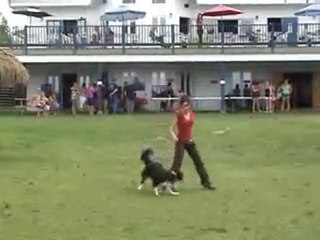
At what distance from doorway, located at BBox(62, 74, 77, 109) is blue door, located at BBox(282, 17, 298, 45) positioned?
11616 millimetres

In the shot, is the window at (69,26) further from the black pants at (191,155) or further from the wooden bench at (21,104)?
the black pants at (191,155)

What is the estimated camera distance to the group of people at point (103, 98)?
4847 cm

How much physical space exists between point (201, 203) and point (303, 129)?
17.8 meters

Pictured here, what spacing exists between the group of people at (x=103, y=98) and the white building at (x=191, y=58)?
1328 mm

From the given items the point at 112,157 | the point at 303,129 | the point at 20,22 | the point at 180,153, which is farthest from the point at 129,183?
the point at 20,22

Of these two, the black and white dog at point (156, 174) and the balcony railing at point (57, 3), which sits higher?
the balcony railing at point (57, 3)

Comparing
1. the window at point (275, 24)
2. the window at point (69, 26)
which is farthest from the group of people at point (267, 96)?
the window at point (69, 26)

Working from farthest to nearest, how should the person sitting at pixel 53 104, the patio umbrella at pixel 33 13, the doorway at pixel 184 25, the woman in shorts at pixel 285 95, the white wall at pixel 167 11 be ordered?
1. the white wall at pixel 167 11
2. the patio umbrella at pixel 33 13
3. the doorway at pixel 184 25
4. the woman in shorts at pixel 285 95
5. the person sitting at pixel 53 104

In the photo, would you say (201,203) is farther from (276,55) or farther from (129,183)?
(276,55)

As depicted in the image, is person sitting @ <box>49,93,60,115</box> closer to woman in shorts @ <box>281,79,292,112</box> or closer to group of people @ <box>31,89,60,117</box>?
group of people @ <box>31,89,60,117</box>

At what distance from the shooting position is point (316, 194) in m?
16.3

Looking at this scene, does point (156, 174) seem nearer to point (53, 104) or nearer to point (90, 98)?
point (90, 98)

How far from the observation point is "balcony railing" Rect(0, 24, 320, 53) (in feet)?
161

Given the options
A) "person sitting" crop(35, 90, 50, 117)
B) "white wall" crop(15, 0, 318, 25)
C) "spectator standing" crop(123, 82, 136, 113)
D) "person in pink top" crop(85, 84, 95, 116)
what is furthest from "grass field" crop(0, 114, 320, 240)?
"white wall" crop(15, 0, 318, 25)
